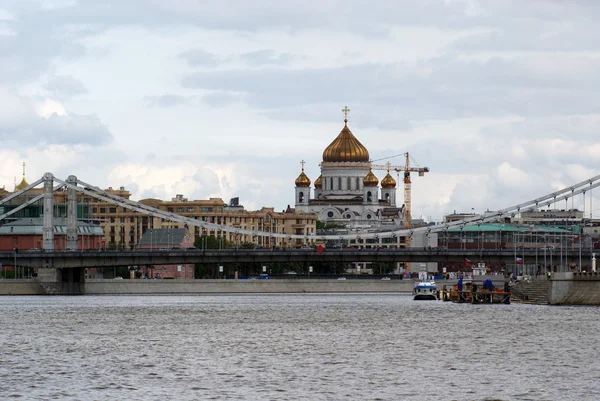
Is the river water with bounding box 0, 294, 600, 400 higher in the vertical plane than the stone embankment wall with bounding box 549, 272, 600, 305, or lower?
lower

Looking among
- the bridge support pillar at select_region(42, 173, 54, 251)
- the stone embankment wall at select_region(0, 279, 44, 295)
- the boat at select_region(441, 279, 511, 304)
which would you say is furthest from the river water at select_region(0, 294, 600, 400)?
the bridge support pillar at select_region(42, 173, 54, 251)

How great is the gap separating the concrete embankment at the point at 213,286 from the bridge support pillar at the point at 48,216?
182 inches

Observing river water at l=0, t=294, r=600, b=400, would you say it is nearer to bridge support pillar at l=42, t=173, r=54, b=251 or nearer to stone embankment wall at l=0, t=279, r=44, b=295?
stone embankment wall at l=0, t=279, r=44, b=295

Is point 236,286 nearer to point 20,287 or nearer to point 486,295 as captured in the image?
point 20,287

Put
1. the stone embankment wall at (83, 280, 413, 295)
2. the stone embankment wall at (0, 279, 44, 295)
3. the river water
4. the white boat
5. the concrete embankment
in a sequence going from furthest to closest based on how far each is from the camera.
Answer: the stone embankment wall at (83, 280, 413, 295)
the concrete embankment
the stone embankment wall at (0, 279, 44, 295)
the white boat
the river water

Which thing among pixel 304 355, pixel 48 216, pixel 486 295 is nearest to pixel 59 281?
pixel 48 216

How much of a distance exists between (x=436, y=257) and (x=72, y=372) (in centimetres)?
9836

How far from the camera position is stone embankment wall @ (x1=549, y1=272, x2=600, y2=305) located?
382 feet

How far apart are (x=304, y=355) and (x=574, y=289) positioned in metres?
49.1

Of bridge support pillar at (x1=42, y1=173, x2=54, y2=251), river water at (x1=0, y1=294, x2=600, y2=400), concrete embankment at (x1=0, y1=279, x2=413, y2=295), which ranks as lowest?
river water at (x1=0, y1=294, x2=600, y2=400)

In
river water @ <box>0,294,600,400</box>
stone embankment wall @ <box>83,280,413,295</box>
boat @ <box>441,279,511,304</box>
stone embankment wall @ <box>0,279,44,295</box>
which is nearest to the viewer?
river water @ <box>0,294,600,400</box>

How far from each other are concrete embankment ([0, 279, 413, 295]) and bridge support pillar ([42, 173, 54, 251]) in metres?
4.63

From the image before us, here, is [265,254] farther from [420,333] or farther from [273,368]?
[273,368]

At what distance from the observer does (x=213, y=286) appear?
7121 inches
